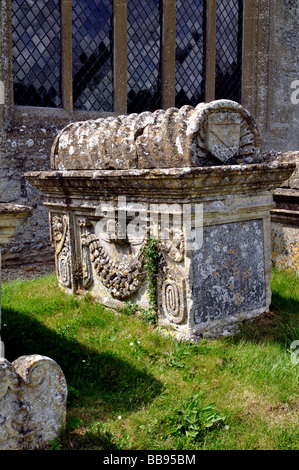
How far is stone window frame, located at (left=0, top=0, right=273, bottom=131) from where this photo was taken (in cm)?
643

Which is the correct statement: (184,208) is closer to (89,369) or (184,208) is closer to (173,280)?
(173,280)

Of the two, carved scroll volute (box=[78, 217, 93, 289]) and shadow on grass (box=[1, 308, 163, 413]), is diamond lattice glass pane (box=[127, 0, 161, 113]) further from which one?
shadow on grass (box=[1, 308, 163, 413])

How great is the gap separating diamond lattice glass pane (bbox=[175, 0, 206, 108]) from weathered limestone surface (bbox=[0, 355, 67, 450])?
→ 6.83 m

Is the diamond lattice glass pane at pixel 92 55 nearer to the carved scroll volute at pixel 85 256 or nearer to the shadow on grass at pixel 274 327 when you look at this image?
the carved scroll volute at pixel 85 256

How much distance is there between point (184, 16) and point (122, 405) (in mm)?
7392

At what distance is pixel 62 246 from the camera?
4.69 meters

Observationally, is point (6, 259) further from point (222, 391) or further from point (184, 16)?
point (184, 16)

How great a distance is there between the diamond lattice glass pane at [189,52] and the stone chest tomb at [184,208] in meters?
4.51

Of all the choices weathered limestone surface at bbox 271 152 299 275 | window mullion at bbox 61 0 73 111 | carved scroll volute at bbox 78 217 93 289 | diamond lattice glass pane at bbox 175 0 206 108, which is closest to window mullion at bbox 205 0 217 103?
diamond lattice glass pane at bbox 175 0 206 108

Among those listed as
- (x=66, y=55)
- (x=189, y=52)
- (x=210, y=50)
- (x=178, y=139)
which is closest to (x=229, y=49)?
(x=210, y=50)

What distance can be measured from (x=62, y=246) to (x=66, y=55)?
363 centimetres

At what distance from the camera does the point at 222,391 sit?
2.85m

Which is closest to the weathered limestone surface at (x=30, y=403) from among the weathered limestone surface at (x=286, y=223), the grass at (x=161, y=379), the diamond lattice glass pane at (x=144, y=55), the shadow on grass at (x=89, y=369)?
the grass at (x=161, y=379)
